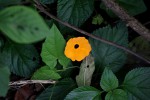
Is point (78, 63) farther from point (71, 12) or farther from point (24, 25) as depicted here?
point (24, 25)

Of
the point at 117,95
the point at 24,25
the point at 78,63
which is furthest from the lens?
the point at 78,63

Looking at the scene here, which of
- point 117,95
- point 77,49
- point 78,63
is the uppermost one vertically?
point 77,49

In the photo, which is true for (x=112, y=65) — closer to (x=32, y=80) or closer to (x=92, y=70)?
(x=92, y=70)

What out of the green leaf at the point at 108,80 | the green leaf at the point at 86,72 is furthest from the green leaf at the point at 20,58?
the green leaf at the point at 108,80

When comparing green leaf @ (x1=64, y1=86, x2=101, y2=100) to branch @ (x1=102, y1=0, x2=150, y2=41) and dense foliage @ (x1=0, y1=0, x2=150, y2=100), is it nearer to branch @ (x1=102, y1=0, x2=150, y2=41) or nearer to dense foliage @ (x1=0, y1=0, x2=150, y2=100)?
dense foliage @ (x1=0, y1=0, x2=150, y2=100)

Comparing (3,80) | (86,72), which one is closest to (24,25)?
(3,80)

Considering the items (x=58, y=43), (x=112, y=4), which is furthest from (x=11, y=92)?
(x=112, y=4)

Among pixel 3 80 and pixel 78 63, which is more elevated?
pixel 3 80
